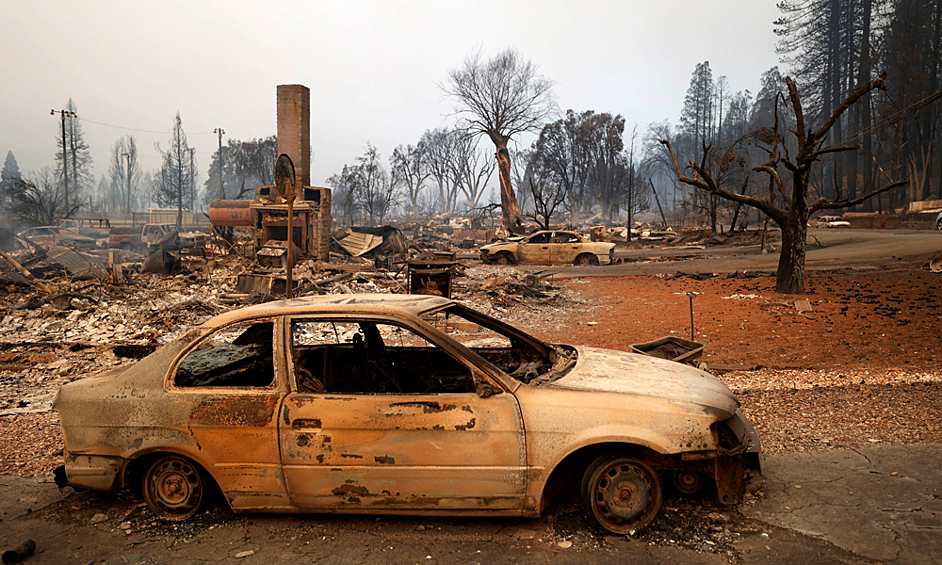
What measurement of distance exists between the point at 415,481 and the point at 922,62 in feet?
164

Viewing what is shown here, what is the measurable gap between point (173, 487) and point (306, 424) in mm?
1041

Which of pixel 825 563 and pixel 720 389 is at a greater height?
pixel 720 389

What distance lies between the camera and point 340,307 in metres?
3.47

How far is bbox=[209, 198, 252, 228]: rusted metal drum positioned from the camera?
26.2 metres

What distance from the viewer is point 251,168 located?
64.5m

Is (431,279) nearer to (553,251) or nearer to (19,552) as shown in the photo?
(19,552)

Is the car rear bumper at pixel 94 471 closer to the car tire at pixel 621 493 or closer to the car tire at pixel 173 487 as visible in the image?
the car tire at pixel 173 487

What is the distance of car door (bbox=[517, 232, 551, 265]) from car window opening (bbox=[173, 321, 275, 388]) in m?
19.2

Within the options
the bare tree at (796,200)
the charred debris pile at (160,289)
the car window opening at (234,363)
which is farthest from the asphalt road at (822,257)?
the car window opening at (234,363)

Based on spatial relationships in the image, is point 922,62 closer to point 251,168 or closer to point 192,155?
point 251,168

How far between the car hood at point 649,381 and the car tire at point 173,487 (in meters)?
2.26

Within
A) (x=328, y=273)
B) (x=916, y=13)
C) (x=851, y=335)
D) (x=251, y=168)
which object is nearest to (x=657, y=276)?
(x=851, y=335)

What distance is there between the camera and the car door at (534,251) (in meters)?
23.0

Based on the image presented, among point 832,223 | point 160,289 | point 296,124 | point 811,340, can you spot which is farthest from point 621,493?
point 832,223
